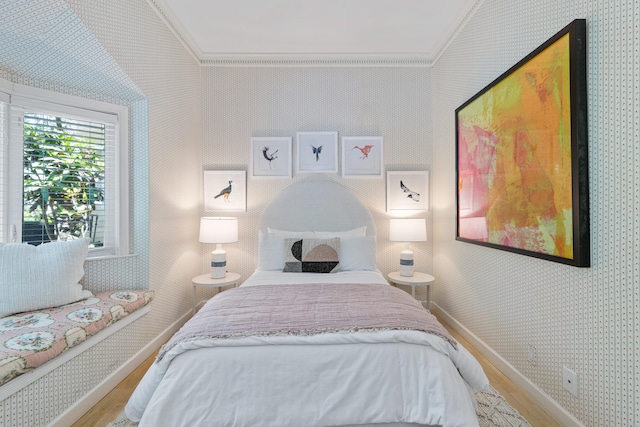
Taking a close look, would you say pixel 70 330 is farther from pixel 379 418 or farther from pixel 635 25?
pixel 635 25

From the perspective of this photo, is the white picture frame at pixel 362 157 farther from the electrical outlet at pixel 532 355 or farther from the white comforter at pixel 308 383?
the white comforter at pixel 308 383

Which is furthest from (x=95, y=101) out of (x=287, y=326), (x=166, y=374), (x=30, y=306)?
(x=287, y=326)

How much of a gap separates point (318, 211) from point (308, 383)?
2.03 meters

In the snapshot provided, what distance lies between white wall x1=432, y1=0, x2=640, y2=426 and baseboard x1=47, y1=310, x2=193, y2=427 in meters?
2.66

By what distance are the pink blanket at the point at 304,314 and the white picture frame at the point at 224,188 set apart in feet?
4.69

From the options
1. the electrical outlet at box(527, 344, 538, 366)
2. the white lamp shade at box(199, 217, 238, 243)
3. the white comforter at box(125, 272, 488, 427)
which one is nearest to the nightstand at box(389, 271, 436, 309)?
the electrical outlet at box(527, 344, 538, 366)

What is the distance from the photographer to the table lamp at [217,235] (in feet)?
9.32

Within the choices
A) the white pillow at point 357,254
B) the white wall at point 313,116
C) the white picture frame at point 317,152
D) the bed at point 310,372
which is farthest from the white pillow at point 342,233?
the bed at point 310,372

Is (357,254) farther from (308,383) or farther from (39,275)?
(39,275)

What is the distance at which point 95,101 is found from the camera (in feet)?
7.83

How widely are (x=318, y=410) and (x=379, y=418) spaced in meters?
0.26

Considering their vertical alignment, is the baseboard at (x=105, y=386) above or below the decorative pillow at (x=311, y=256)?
below

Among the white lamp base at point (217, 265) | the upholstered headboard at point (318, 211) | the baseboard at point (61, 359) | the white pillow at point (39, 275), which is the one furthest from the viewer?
the upholstered headboard at point (318, 211)

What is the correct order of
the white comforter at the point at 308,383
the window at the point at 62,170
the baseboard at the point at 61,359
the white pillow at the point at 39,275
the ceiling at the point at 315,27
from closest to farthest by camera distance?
the white comforter at the point at 308,383 → the baseboard at the point at 61,359 → the white pillow at the point at 39,275 → the window at the point at 62,170 → the ceiling at the point at 315,27
